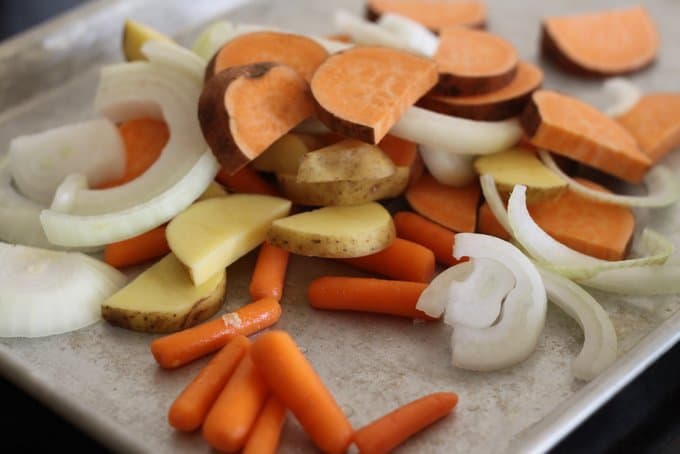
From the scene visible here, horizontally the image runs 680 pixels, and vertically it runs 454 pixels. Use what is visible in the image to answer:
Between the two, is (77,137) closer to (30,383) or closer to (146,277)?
(146,277)

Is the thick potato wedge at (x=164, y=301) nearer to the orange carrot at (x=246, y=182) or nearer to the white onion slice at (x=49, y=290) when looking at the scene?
the white onion slice at (x=49, y=290)

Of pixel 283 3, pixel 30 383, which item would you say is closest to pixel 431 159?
pixel 30 383

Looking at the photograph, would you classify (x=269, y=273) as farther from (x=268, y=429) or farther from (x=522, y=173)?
(x=522, y=173)

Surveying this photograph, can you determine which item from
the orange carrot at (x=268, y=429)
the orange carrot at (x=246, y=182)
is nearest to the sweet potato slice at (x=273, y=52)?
the orange carrot at (x=246, y=182)

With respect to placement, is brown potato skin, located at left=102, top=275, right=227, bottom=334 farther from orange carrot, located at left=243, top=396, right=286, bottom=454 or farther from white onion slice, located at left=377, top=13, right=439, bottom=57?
white onion slice, located at left=377, top=13, right=439, bottom=57

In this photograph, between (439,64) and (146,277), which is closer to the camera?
(146,277)

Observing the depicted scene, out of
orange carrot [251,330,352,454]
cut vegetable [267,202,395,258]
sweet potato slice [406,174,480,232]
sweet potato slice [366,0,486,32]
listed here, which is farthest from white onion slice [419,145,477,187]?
sweet potato slice [366,0,486,32]
